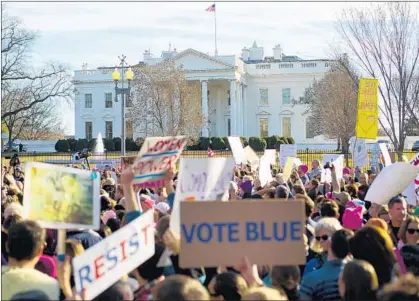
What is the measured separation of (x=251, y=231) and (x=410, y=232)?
2508 mm

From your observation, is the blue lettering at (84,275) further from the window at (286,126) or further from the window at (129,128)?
the window at (286,126)

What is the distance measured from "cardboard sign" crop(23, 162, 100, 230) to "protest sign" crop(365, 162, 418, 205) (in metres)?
3.83

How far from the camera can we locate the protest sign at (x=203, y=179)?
19.8ft

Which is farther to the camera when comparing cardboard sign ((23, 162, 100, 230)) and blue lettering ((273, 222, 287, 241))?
cardboard sign ((23, 162, 100, 230))

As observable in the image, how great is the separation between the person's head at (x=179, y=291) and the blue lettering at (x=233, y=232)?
0.66 meters

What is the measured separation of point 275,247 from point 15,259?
1.65 meters

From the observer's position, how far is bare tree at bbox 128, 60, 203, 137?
64562 millimetres

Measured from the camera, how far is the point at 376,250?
17.5ft

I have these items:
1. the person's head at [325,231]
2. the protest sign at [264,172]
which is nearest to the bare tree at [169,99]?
the protest sign at [264,172]

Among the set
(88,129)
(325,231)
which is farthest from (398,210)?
(88,129)

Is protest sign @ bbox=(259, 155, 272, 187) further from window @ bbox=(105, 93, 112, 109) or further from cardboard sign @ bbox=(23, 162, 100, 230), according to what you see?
window @ bbox=(105, 93, 112, 109)

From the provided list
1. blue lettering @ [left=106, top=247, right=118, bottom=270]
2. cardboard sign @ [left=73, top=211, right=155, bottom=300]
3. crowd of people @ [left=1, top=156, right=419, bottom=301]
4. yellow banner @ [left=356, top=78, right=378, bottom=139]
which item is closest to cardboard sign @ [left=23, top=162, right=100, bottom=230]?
crowd of people @ [left=1, top=156, right=419, bottom=301]

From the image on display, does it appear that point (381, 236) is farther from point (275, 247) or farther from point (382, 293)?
point (382, 293)

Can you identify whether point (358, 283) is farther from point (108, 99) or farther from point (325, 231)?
point (108, 99)
